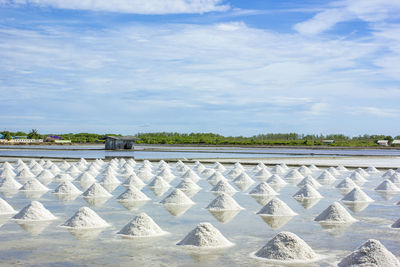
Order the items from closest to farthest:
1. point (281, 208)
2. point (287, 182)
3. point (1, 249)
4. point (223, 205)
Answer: point (1, 249) < point (281, 208) < point (223, 205) < point (287, 182)

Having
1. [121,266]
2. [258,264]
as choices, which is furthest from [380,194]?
[121,266]

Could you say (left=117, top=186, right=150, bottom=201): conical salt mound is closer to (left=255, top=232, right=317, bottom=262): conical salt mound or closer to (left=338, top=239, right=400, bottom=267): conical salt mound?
(left=255, top=232, right=317, bottom=262): conical salt mound

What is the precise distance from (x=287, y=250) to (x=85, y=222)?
3.58 m

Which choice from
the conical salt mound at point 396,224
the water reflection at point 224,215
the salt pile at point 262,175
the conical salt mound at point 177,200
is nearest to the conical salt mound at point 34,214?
the conical salt mound at point 177,200

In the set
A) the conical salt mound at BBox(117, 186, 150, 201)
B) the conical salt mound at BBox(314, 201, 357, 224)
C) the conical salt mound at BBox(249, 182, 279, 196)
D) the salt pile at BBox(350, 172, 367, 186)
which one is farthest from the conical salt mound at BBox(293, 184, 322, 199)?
the salt pile at BBox(350, 172, 367, 186)

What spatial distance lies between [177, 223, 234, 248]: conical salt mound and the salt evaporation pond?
154 mm

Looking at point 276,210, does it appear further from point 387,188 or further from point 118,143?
point 118,143

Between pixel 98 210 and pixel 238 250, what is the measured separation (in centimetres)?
434

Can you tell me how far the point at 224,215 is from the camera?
9.57 m

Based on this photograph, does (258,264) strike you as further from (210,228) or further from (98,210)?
(98,210)

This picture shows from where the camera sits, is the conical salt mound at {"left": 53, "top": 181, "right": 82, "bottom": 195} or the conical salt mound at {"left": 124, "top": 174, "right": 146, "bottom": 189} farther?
the conical salt mound at {"left": 124, "top": 174, "right": 146, "bottom": 189}

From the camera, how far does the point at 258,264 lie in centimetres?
596

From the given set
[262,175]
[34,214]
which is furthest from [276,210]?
[262,175]

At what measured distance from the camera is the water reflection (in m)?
9.12
